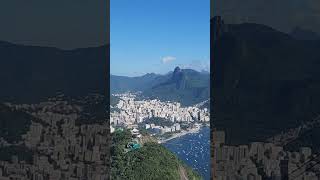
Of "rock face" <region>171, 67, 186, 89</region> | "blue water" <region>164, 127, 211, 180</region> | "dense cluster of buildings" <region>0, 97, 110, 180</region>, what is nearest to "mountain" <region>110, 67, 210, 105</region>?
"rock face" <region>171, 67, 186, 89</region>

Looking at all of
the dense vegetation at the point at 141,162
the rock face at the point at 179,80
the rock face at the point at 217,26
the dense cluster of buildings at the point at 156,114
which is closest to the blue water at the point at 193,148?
the dense cluster of buildings at the point at 156,114

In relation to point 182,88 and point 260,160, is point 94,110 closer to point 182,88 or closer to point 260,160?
point 260,160

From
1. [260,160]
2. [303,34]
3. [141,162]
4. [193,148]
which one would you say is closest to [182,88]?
[193,148]

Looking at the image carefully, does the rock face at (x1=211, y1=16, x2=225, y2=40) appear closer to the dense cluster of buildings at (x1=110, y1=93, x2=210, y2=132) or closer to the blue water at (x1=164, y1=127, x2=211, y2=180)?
the blue water at (x1=164, y1=127, x2=211, y2=180)

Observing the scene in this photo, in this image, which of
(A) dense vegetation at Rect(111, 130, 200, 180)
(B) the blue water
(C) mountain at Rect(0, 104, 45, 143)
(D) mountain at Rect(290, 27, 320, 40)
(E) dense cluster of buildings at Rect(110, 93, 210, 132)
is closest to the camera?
(D) mountain at Rect(290, 27, 320, 40)

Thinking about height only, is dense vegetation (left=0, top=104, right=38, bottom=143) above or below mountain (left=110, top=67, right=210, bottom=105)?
below

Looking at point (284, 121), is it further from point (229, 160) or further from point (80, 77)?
point (80, 77)

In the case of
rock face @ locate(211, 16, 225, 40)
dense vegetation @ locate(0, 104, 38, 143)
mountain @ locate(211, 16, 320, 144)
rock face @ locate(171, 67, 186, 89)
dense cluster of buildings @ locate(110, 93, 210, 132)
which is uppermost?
rock face @ locate(171, 67, 186, 89)
